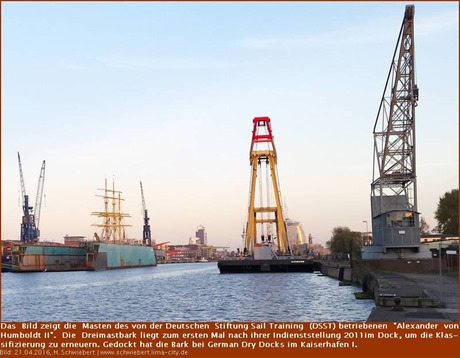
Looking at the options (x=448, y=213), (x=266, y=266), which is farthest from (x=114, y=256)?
(x=448, y=213)

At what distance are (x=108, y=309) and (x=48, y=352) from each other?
87.3 feet

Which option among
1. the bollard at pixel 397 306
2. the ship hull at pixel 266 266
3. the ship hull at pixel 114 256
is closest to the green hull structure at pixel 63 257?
the ship hull at pixel 114 256

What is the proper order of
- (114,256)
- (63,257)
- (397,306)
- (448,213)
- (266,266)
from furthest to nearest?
(114,256)
(63,257)
(266,266)
(448,213)
(397,306)

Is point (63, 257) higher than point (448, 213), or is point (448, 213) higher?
point (448, 213)

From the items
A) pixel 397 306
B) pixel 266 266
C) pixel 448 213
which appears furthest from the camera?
pixel 266 266

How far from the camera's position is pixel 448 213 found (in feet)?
262

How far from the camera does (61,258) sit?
166750 millimetres

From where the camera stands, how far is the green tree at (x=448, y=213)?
78.4 metres

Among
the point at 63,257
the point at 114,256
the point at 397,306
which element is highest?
the point at 397,306

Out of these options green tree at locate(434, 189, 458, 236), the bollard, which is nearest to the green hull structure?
green tree at locate(434, 189, 458, 236)

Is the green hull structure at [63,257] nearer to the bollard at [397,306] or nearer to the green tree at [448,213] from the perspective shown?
the green tree at [448,213]

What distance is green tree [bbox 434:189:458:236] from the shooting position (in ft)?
257

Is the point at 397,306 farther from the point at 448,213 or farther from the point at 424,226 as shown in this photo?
the point at 424,226

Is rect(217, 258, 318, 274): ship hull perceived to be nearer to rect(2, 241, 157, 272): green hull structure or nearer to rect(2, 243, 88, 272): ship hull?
rect(2, 241, 157, 272): green hull structure
